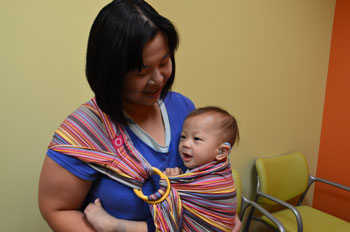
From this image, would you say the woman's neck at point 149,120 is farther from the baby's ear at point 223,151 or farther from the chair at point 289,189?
the chair at point 289,189

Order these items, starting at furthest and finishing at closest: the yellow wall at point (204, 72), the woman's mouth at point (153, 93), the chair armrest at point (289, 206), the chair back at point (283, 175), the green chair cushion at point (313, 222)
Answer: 1. the chair back at point (283, 175)
2. the green chair cushion at point (313, 222)
3. the chair armrest at point (289, 206)
4. the yellow wall at point (204, 72)
5. the woman's mouth at point (153, 93)

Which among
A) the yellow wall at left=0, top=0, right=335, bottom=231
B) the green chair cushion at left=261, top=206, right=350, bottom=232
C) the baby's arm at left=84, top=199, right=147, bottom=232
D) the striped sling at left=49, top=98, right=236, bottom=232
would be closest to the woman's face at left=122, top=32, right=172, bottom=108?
the striped sling at left=49, top=98, right=236, bottom=232

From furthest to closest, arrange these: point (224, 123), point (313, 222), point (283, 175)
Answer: point (283, 175) → point (313, 222) → point (224, 123)

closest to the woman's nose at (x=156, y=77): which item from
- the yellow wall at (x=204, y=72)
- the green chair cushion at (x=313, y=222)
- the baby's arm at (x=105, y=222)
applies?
the baby's arm at (x=105, y=222)

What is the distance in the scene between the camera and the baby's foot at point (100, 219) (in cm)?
76

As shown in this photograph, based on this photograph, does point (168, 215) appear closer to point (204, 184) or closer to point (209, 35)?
point (204, 184)

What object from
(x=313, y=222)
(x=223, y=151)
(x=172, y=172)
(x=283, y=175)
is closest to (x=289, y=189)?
(x=283, y=175)

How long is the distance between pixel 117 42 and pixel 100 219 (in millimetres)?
530

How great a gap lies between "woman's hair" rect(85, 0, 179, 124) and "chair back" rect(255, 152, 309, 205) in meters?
1.69

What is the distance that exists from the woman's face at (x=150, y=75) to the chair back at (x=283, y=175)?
62.0 inches

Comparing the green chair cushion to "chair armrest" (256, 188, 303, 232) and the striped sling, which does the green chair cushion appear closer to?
"chair armrest" (256, 188, 303, 232)

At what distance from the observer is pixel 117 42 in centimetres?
69

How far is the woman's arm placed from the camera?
74cm

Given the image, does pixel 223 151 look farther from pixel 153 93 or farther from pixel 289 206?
pixel 289 206
